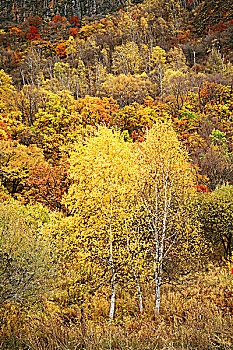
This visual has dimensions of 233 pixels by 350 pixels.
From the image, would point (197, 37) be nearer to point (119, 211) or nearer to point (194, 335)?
point (119, 211)

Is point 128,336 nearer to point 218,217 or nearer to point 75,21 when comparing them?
point 218,217

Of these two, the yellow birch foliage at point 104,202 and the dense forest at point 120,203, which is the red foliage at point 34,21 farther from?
the yellow birch foliage at point 104,202

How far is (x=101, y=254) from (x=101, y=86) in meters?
35.3

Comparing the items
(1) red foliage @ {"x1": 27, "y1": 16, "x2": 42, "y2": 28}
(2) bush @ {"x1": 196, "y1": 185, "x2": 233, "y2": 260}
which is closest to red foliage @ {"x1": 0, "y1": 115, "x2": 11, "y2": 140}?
(2) bush @ {"x1": 196, "y1": 185, "x2": 233, "y2": 260}

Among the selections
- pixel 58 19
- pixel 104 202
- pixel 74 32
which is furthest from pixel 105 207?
pixel 58 19

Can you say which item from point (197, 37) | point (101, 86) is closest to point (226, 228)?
point (101, 86)

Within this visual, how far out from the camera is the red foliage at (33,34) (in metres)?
73.1

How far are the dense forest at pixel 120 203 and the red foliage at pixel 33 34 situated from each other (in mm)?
16663

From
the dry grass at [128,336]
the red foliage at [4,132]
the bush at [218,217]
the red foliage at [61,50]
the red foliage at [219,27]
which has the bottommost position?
the bush at [218,217]

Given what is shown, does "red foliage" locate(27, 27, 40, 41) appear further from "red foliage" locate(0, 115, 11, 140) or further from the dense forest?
"red foliage" locate(0, 115, 11, 140)

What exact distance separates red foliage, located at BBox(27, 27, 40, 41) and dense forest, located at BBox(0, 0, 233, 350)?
54.7ft

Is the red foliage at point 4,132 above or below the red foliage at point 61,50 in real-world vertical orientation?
below

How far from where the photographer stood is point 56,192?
15109 mm

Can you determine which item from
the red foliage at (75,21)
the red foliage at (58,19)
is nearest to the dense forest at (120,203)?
the red foliage at (75,21)
